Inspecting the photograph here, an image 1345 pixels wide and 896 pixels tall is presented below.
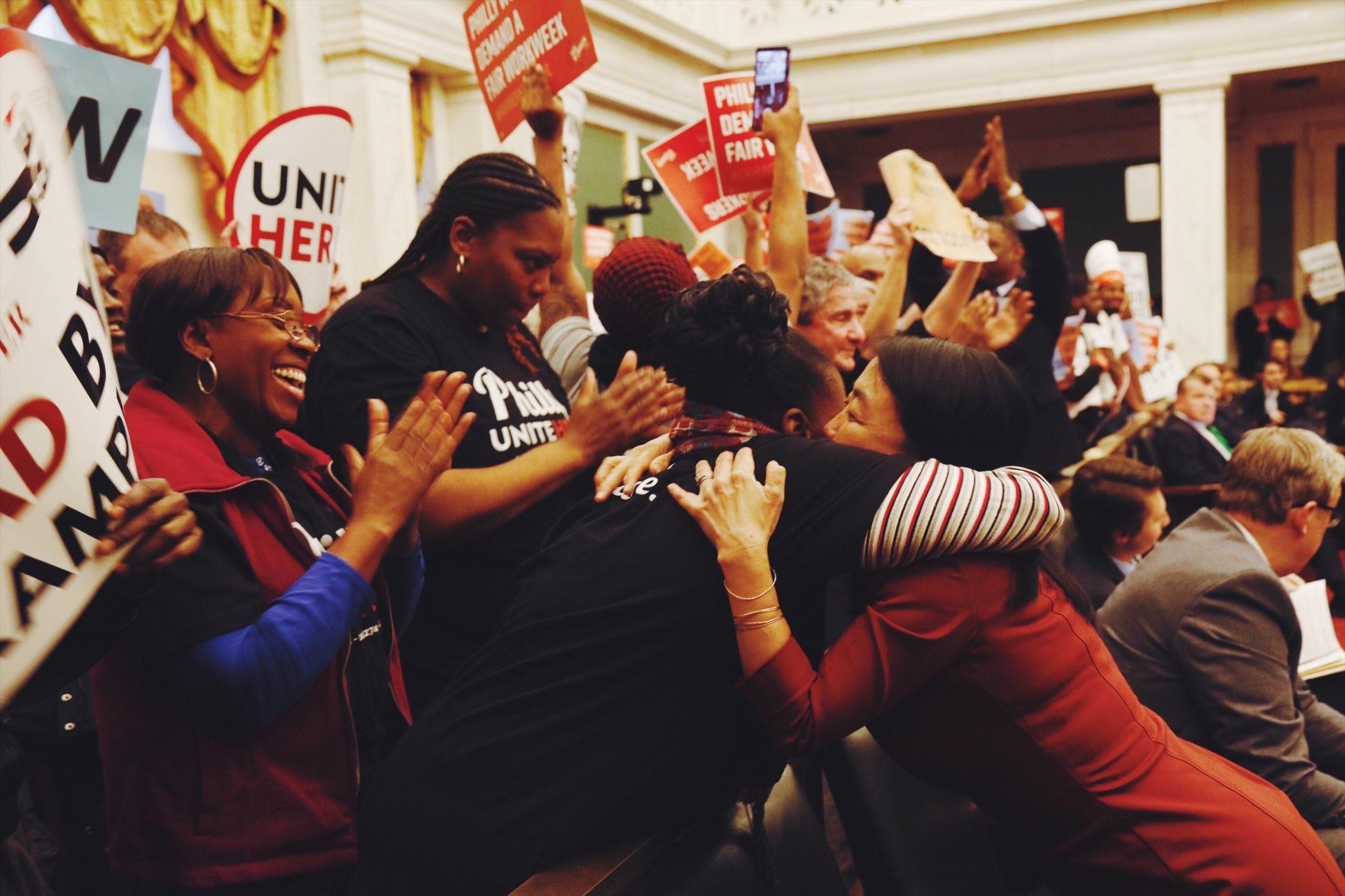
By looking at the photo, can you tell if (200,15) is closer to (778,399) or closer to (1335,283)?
(778,399)

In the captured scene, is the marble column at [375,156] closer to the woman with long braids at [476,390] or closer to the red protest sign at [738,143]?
the red protest sign at [738,143]

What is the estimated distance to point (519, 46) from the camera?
9.96 ft

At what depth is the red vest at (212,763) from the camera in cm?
138

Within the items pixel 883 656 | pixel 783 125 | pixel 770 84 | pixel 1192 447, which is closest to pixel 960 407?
pixel 883 656

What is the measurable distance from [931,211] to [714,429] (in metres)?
2.00

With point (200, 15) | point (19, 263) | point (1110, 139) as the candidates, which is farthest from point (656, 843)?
point (1110, 139)

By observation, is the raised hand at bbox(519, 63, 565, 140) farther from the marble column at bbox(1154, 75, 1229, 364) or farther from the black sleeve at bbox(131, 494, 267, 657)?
the marble column at bbox(1154, 75, 1229, 364)

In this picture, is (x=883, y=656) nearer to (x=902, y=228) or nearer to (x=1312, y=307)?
(x=902, y=228)

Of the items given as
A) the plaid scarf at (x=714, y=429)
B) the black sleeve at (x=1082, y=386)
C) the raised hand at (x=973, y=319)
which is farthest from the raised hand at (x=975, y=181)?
the plaid scarf at (x=714, y=429)

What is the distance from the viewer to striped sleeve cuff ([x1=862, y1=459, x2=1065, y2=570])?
1352 millimetres

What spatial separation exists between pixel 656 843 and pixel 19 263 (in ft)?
3.01

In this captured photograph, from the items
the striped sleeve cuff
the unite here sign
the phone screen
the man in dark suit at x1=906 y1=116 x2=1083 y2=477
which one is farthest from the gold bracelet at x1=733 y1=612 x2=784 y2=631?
the man in dark suit at x1=906 y1=116 x2=1083 y2=477

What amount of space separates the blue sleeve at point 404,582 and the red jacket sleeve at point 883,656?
580 millimetres

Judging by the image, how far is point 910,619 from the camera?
140 cm
